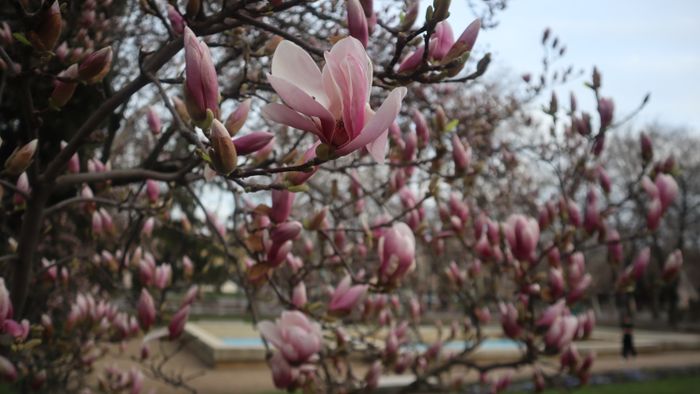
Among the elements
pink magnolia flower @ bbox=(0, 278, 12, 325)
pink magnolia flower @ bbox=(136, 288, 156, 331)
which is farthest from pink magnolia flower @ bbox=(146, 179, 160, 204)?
pink magnolia flower @ bbox=(0, 278, 12, 325)

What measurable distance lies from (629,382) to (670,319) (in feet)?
56.2

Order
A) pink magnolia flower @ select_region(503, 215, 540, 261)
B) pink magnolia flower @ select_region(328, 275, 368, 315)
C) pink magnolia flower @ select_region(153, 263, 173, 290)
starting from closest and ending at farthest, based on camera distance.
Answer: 1. pink magnolia flower @ select_region(328, 275, 368, 315)
2. pink magnolia flower @ select_region(503, 215, 540, 261)
3. pink magnolia flower @ select_region(153, 263, 173, 290)

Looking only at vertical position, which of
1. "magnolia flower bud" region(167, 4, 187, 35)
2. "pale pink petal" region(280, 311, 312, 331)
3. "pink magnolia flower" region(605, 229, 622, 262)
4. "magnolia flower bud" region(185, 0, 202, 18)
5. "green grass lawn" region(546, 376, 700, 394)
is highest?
"magnolia flower bud" region(167, 4, 187, 35)

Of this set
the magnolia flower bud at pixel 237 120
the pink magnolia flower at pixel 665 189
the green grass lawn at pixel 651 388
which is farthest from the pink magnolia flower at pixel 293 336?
the green grass lawn at pixel 651 388

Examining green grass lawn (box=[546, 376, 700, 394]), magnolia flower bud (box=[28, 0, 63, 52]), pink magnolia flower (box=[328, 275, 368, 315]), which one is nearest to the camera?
magnolia flower bud (box=[28, 0, 63, 52])

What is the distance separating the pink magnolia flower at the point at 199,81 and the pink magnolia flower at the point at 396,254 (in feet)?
2.45

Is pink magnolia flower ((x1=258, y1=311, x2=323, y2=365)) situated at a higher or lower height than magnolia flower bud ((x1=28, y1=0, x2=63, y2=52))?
lower

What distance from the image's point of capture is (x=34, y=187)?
148 centimetres

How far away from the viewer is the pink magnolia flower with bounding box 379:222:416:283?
1434 mm

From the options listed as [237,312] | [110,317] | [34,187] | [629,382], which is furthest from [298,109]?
[237,312]

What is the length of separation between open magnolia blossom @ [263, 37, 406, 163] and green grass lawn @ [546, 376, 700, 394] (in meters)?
7.16

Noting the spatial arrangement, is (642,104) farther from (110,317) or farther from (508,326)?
(110,317)

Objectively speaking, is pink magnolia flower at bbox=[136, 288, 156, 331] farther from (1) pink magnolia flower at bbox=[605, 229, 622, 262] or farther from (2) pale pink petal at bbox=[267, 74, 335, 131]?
(1) pink magnolia flower at bbox=[605, 229, 622, 262]

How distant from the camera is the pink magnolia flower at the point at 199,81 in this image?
775 mm
